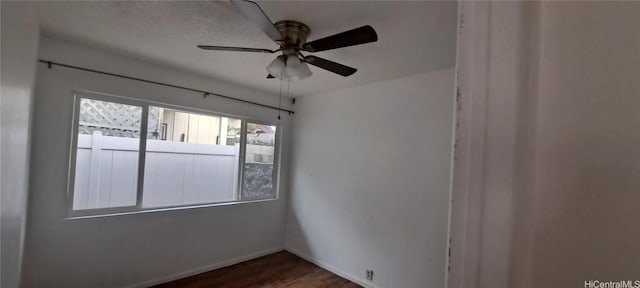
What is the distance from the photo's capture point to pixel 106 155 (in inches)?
94.5

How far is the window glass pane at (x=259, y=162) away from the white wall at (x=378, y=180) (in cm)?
38

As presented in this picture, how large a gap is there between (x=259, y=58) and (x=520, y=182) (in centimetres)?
224

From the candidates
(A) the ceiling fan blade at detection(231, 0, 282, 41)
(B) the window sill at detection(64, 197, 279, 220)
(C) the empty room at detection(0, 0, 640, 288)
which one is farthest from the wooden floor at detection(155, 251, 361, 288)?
(A) the ceiling fan blade at detection(231, 0, 282, 41)

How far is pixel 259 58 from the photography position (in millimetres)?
2301

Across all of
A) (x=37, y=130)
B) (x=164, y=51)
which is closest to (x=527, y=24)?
(x=164, y=51)

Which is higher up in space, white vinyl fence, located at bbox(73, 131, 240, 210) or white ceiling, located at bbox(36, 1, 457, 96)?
white ceiling, located at bbox(36, 1, 457, 96)

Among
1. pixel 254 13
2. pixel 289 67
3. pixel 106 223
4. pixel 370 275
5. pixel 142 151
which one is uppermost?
pixel 254 13

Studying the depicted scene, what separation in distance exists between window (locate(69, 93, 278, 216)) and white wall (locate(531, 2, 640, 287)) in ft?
10.0

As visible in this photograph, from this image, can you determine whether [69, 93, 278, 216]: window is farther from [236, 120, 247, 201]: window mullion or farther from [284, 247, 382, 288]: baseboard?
[284, 247, 382, 288]: baseboard

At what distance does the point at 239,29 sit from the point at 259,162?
213 cm

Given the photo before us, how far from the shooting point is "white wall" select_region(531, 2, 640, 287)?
13.5 inches

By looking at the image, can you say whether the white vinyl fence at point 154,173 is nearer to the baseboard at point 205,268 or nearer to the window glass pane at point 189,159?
the window glass pane at point 189,159

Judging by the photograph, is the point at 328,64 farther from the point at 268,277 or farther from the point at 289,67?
the point at 268,277

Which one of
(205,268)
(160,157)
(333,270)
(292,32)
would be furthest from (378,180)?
(160,157)
